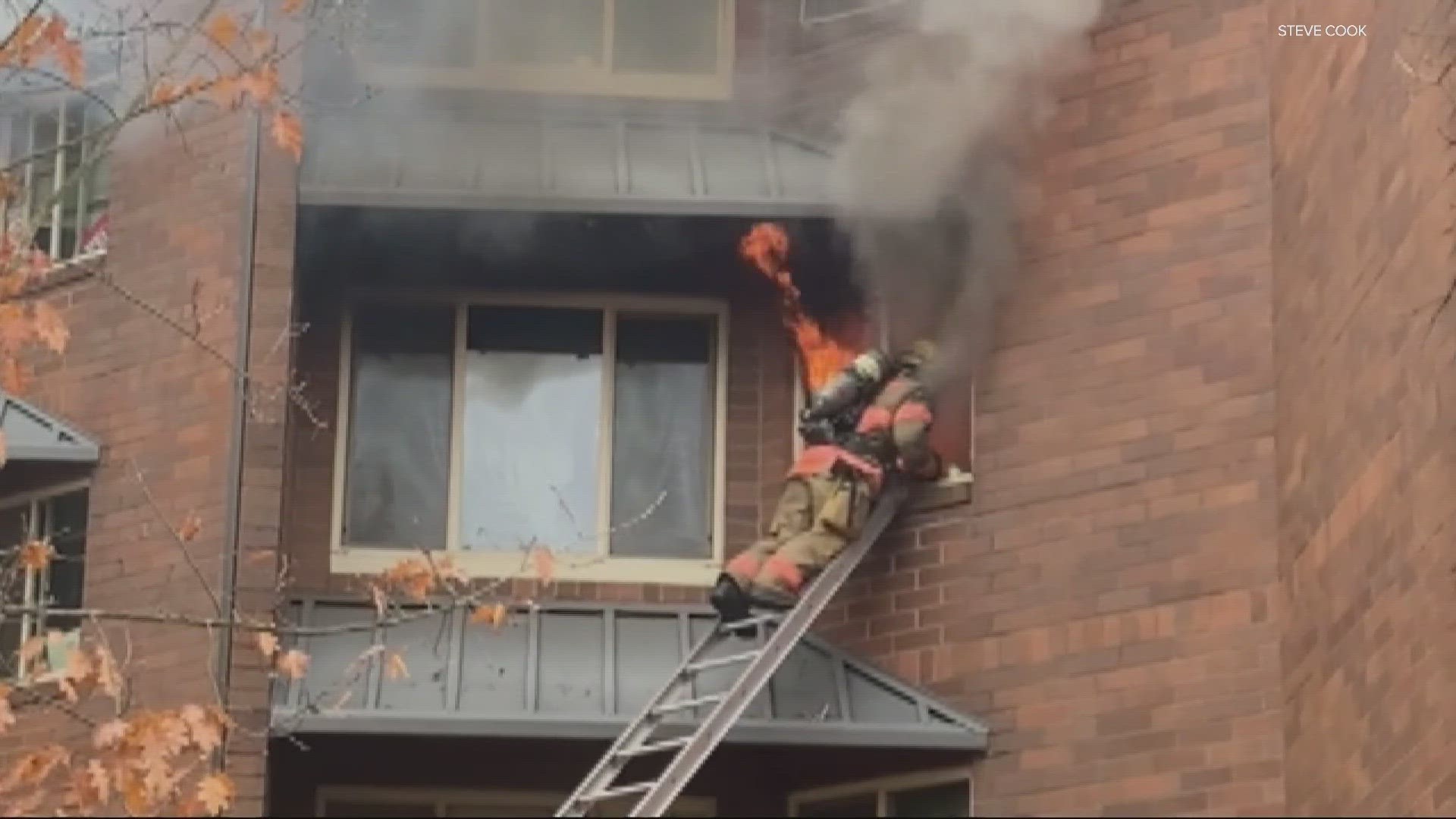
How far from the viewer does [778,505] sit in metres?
12.5

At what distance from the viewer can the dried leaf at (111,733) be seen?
31.4 ft

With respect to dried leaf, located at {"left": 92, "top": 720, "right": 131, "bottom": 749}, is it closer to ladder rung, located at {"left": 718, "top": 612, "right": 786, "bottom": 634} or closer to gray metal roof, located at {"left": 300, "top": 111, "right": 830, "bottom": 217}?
ladder rung, located at {"left": 718, "top": 612, "right": 786, "bottom": 634}

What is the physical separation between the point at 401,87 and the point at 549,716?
3.21 metres

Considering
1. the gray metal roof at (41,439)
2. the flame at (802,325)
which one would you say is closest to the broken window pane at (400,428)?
the gray metal roof at (41,439)

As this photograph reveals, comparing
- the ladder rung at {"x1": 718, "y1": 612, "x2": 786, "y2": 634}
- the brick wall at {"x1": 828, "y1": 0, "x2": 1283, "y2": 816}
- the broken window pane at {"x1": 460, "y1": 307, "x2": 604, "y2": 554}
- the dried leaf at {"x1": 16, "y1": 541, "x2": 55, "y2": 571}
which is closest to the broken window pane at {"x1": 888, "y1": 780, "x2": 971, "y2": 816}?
the brick wall at {"x1": 828, "y1": 0, "x2": 1283, "y2": 816}

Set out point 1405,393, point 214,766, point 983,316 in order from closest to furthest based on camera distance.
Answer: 1. point 1405,393
2. point 214,766
3. point 983,316

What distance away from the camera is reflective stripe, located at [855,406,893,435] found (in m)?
12.3

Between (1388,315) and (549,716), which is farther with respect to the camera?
(549,716)

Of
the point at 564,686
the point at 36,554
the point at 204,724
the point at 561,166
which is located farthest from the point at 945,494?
the point at 36,554

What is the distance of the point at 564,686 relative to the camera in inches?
474

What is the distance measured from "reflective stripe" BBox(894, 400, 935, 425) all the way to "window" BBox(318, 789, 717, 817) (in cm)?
210

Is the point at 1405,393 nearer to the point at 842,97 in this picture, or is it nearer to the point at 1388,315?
the point at 1388,315

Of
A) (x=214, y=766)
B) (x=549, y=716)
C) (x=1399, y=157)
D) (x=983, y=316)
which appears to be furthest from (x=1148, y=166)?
(x=214, y=766)

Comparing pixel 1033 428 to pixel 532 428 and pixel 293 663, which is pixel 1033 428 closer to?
pixel 532 428
